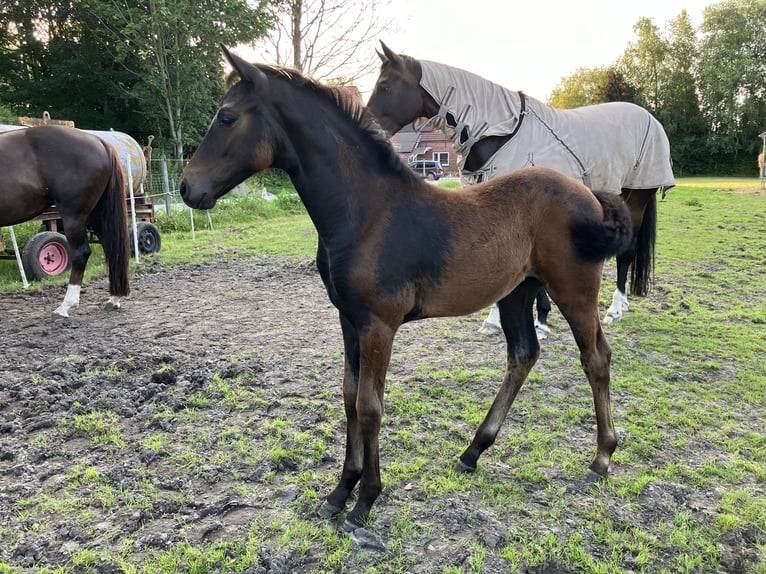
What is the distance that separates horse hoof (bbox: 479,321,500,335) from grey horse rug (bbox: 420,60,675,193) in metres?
1.60

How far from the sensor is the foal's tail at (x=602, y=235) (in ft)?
8.29

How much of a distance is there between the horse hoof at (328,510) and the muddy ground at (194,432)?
6 cm

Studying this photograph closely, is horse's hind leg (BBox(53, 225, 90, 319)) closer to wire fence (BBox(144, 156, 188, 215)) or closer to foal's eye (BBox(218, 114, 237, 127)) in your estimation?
foal's eye (BBox(218, 114, 237, 127))

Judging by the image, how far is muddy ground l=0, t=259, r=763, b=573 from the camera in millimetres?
2211

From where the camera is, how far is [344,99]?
2303 mm

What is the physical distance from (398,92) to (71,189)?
4.08m

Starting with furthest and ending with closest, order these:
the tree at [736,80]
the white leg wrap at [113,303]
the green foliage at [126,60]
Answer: the tree at [736,80], the green foliage at [126,60], the white leg wrap at [113,303]

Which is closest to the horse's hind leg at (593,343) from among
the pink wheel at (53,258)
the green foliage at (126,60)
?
the pink wheel at (53,258)

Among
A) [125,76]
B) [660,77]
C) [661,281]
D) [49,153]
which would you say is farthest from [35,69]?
[660,77]

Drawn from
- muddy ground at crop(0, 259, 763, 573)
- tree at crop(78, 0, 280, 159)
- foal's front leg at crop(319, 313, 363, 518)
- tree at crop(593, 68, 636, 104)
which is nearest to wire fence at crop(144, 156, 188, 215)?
tree at crop(78, 0, 280, 159)

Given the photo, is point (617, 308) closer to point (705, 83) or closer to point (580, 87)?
point (705, 83)

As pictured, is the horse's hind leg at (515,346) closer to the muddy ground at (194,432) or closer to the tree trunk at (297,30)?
the muddy ground at (194,432)

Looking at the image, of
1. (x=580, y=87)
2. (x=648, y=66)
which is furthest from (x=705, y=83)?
(x=580, y=87)

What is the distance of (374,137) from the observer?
2.35 metres
